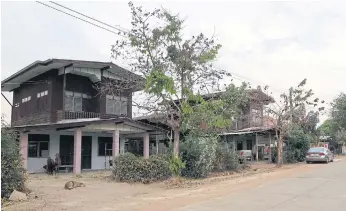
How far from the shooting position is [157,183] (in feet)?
58.3

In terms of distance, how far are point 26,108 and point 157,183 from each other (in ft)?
51.6

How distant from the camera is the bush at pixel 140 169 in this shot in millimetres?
17969

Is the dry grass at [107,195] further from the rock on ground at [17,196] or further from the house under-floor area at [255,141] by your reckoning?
the house under-floor area at [255,141]

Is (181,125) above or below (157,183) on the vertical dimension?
above

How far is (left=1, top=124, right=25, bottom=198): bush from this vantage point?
12.3 metres

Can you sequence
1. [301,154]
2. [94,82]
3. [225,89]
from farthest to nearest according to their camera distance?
[301,154] < [94,82] < [225,89]

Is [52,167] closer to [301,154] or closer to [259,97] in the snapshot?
[259,97]

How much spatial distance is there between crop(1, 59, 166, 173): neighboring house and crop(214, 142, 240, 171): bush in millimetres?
5126

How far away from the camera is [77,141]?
22609mm

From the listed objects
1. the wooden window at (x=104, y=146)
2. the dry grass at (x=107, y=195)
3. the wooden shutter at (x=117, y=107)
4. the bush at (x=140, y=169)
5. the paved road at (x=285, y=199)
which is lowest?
the dry grass at (x=107, y=195)

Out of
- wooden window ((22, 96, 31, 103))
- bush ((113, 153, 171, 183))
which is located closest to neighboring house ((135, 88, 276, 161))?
bush ((113, 153, 171, 183))

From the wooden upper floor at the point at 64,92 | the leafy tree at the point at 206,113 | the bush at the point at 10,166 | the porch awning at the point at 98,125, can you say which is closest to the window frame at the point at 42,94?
the wooden upper floor at the point at 64,92

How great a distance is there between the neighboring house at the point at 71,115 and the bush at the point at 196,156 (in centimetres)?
525

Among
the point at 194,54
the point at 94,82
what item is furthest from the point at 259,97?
the point at 194,54
